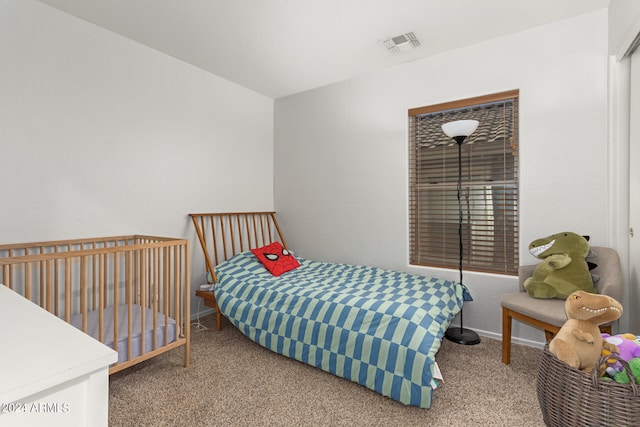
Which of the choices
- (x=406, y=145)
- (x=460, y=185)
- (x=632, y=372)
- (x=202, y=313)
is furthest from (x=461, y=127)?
(x=202, y=313)

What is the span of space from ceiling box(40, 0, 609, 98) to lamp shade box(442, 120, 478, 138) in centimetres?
70

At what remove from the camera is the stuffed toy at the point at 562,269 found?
80.4 inches

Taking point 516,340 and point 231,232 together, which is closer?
point 516,340

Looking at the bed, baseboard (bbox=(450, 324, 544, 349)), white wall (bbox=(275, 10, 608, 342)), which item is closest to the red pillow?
the bed

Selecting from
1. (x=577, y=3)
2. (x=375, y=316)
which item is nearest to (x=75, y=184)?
(x=375, y=316)

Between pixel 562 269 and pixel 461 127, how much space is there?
1168mm

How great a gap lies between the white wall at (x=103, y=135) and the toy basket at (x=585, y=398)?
2822mm

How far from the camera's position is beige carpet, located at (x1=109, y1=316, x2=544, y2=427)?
162 cm

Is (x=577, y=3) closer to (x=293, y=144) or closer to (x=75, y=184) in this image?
(x=293, y=144)

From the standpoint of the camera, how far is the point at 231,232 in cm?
340

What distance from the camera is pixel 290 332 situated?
85.9 inches

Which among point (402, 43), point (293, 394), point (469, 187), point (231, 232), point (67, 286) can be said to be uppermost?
point (402, 43)

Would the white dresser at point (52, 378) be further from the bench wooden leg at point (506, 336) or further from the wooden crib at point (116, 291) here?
the bench wooden leg at point (506, 336)

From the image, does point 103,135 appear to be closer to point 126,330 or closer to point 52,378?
point 126,330
